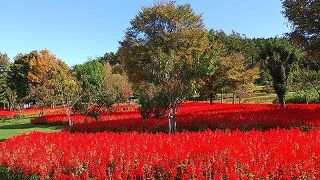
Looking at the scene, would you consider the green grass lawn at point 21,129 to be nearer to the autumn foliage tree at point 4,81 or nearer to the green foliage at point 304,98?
the autumn foliage tree at point 4,81

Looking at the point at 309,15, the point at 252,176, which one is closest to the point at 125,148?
the point at 252,176

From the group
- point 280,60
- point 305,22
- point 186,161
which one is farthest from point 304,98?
point 186,161

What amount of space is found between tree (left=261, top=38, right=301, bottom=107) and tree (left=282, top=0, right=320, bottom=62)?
5.68 m

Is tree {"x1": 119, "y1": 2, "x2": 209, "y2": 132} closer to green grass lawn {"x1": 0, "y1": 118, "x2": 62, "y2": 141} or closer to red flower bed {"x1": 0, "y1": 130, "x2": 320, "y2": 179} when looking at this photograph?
green grass lawn {"x1": 0, "y1": 118, "x2": 62, "y2": 141}

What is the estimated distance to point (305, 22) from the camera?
69.9 ft

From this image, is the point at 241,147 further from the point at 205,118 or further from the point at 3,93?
the point at 3,93

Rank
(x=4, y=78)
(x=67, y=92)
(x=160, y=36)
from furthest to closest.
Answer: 1. (x=4, y=78)
2. (x=160, y=36)
3. (x=67, y=92)

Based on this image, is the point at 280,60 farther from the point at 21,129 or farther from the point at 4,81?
the point at 4,81

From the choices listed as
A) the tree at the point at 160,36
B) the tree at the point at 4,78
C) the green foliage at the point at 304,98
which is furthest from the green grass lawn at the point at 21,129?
the tree at the point at 4,78

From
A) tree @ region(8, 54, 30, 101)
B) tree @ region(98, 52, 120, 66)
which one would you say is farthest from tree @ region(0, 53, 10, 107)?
tree @ region(98, 52, 120, 66)

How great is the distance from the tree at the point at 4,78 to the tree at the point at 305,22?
46.9 meters

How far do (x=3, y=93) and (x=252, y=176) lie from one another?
6909 cm

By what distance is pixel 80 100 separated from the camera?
1056 inches

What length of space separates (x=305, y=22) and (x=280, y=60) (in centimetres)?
828
